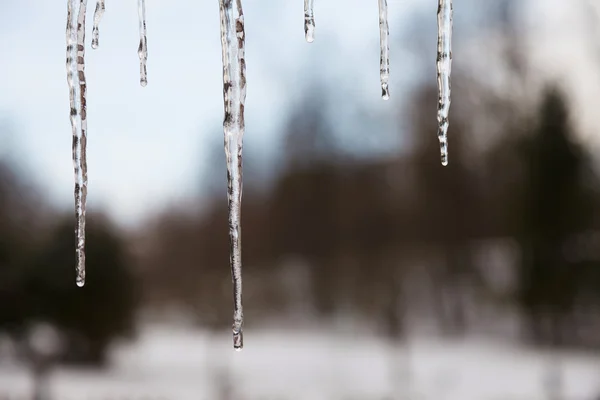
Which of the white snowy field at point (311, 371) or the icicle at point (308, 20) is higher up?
the icicle at point (308, 20)

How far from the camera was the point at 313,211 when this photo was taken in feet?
12.6

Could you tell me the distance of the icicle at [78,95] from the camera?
63 centimetres

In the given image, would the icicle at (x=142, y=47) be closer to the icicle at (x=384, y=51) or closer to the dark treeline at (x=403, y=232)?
the icicle at (x=384, y=51)

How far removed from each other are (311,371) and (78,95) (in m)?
3.28

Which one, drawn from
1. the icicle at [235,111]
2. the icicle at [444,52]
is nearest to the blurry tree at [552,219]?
the icicle at [444,52]

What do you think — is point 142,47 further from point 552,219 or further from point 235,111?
point 552,219

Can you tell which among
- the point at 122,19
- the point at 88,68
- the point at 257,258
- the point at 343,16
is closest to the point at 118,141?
the point at 88,68

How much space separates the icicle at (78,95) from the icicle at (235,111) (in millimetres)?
131

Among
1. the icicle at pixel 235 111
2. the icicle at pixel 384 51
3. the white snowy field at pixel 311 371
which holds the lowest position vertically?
the white snowy field at pixel 311 371

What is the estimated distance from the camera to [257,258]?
3.87m

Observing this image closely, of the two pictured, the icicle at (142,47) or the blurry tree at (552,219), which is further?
the blurry tree at (552,219)

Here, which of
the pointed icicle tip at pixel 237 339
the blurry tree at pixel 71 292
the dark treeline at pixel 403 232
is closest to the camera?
the pointed icicle tip at pixel 237 339

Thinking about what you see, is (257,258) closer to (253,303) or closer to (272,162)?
(253,303)

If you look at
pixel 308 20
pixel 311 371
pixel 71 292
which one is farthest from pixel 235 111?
pixel 311 371
